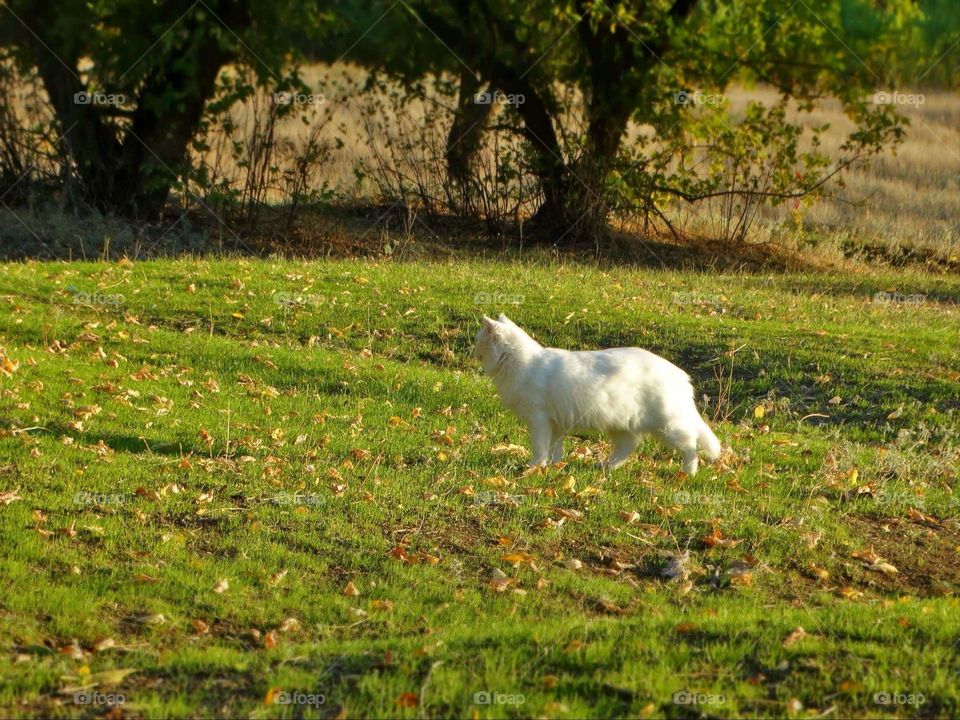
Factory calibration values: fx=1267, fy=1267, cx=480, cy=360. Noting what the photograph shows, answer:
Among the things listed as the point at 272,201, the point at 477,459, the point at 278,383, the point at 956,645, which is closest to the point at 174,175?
the point at 272,201

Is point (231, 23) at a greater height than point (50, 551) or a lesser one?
greater

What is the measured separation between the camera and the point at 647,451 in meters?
9.93

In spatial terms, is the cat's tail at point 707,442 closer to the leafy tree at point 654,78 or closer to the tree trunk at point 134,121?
the tree trunk at point 134,121

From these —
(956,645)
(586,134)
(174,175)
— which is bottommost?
(956,645)

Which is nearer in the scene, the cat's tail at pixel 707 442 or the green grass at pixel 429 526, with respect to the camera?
the green grass at pixel 429 526

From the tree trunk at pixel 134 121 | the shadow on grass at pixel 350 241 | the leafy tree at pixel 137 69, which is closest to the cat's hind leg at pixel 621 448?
the shadow on grass at pixel 350 241

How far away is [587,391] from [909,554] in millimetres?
2320

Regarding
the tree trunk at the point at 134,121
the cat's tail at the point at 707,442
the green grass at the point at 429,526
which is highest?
the tree trunk at the point at 134,121

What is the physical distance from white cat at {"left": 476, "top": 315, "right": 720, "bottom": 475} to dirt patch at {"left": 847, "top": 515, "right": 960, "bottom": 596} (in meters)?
1.37

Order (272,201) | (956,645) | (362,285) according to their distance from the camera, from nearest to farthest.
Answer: (956,645) → (362,285) → (272,201)

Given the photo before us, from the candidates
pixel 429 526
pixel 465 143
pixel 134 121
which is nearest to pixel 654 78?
pixel 465 143

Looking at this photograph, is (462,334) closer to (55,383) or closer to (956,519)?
(55,383)

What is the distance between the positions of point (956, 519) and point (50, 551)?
594 cm

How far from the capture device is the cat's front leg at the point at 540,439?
8.89 metres
